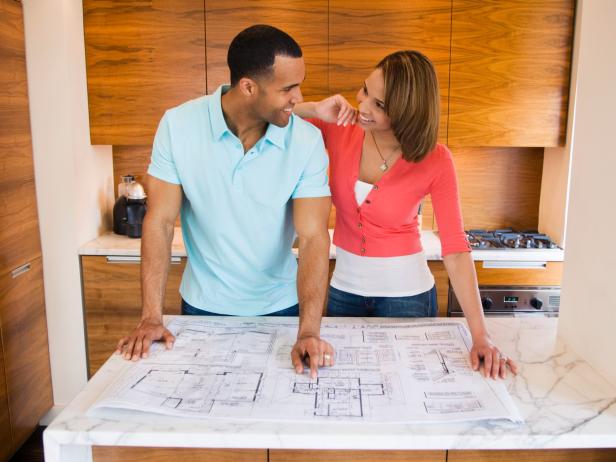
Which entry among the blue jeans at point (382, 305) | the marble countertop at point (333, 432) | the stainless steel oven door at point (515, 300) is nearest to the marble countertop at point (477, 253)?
the stainless steel oven door at point (515, 300)

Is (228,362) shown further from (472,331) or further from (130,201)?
(130,201)

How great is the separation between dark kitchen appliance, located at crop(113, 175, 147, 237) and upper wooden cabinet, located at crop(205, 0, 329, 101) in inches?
27.4

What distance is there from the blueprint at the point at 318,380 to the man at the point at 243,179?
0.54 feet

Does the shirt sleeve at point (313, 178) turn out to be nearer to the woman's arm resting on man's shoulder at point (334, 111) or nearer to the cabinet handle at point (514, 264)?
the woman's arm resting on man's shoulder at point (334, 111)

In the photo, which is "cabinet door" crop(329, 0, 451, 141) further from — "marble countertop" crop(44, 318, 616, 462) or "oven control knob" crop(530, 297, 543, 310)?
"marble countertop" crop(44, 318, 616, 462)

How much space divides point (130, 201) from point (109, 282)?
0.41m

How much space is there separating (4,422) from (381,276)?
1641 millimetres

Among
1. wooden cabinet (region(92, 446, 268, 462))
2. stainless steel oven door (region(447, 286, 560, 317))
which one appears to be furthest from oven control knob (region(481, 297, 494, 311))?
wooden cabinet (region(92, 446, 268, 462))

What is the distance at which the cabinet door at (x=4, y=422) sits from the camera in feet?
7.28

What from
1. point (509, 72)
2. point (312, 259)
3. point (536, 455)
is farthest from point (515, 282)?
point (536, 455)

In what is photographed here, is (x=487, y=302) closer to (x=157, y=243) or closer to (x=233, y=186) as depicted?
(x=233, y=186)

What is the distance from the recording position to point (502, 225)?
10.2 feet

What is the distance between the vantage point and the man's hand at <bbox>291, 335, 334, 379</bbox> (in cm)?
112

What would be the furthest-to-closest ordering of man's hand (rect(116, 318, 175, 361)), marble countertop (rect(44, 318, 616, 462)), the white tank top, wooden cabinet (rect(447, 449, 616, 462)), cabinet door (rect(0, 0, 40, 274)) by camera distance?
1. cabinet door (rect(0, 0, 40, 274))
2. the white tank top
3. man's hand (rect(116, 318, 175, 361))
4. wooden cabinet (rect(447, 449, 616, 462))
5. marble countertop (rect(44, 318, 616, 462))
